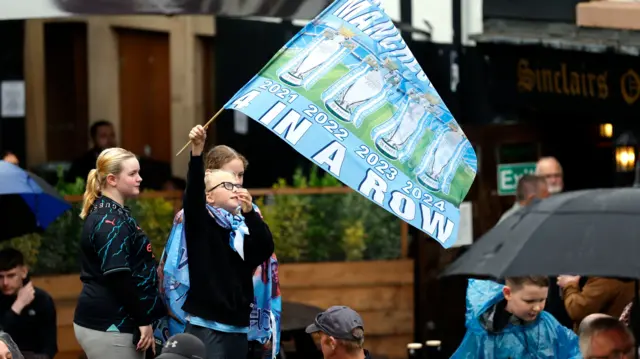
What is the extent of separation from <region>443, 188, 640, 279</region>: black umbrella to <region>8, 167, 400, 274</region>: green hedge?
570 centimetres

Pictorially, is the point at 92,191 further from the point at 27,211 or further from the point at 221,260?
the point at 27,211

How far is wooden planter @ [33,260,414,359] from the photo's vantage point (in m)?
12.2

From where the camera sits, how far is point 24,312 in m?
9.59

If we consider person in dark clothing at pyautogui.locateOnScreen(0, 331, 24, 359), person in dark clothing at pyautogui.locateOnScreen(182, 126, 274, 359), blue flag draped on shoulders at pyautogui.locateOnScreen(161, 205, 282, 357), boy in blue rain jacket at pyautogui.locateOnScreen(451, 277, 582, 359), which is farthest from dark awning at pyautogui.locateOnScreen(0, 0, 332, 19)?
boy in blue rain jacket at pyautogui.locateOnScreen(451, 277, 582, 359)

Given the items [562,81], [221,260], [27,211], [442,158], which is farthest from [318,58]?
[562,81]

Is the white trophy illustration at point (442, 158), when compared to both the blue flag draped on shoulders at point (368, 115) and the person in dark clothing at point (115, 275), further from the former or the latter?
the person in dark clothing at point (115, 275)

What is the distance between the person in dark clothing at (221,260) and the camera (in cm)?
743

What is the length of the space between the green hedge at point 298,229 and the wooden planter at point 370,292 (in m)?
0.12

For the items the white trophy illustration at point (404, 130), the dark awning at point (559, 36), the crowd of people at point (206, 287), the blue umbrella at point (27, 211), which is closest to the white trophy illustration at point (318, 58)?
the white trophy illustration at point (404, 130)

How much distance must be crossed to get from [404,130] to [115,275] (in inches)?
63.9

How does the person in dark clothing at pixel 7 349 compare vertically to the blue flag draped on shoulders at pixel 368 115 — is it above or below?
below

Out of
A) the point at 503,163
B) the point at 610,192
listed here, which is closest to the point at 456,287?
the point at 503,163

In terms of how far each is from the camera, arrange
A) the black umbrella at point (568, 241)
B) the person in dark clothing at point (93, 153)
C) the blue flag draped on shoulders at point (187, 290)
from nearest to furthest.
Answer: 1. the black umbrella at point (568, 241)
2. the blue flag draped on shoulders at point (187, 290)
3. the person in dark clothing at point (93, 153)

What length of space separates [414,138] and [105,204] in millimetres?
1632
